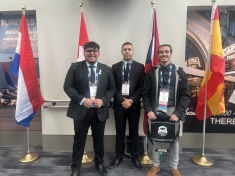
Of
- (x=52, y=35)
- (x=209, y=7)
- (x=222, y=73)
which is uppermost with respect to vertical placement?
(x=209, y=7)

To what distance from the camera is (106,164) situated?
105 inches

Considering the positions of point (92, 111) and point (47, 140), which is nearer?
point (92, 111)

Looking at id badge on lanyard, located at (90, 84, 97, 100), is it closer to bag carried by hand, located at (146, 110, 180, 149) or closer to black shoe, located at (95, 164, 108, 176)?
bag carried by hand, located at (146, 110, 180, 149)

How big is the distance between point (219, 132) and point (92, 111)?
223cm

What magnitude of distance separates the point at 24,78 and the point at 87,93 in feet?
3.23

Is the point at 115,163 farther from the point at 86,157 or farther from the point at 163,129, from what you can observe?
the point at 163,129

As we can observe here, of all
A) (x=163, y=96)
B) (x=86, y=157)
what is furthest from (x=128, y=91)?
(x=86, y=157)

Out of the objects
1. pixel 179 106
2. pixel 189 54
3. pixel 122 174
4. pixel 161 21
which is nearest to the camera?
pixel 179 106

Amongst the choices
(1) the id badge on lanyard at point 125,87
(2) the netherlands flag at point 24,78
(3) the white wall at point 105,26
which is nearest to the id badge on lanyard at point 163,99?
(1) the id badge on lanyard at point 125,87

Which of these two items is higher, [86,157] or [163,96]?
[163,96]

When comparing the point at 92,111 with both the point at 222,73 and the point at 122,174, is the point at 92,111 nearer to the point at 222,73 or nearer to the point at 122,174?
the point at 122,174

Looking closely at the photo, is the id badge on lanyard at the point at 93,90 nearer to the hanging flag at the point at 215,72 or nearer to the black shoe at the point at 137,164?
the black shoe at the point at 137,164

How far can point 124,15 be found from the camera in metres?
2.77

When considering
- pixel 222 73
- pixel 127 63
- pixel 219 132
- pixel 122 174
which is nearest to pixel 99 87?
pixel 127 63
